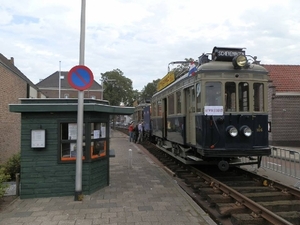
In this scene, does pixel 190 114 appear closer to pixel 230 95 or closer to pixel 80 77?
pixel 230 95

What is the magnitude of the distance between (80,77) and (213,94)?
3506 mm

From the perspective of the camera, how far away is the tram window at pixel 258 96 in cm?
824

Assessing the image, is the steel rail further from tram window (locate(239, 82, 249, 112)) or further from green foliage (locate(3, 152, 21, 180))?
Answer: green foliage (locate(3, 152, 21, 180))

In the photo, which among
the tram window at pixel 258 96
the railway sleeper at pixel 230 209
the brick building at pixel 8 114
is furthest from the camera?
the brick building at pixel 8 114

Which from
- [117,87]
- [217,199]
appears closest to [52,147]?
[217,199]

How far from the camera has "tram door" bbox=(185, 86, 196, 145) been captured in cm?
862

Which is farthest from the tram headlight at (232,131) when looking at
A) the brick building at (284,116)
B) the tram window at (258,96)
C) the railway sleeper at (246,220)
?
the brick building at (284,116)

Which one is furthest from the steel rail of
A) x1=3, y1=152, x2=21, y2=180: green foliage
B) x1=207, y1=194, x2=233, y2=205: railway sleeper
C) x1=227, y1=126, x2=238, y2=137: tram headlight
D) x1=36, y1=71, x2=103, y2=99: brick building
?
x1=36, y1=71, x2=103, y2=99: brick building

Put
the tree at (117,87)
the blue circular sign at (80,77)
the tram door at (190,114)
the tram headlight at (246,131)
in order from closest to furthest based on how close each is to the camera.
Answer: the blue circular sign at (80,77) → the tram headlight at (246,131) → the tram door at (190,114) → the tree at (117,87)

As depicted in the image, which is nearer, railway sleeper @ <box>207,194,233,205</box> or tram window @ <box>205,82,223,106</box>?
railway sleeper @ <box>207,194,233,205</box>

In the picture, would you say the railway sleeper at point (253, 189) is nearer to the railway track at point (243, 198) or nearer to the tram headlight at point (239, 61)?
the railway track at point (243, 198)

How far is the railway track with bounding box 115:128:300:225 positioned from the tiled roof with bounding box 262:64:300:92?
1504cm

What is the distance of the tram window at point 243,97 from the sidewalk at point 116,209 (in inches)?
108

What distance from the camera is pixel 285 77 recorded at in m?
23.4
